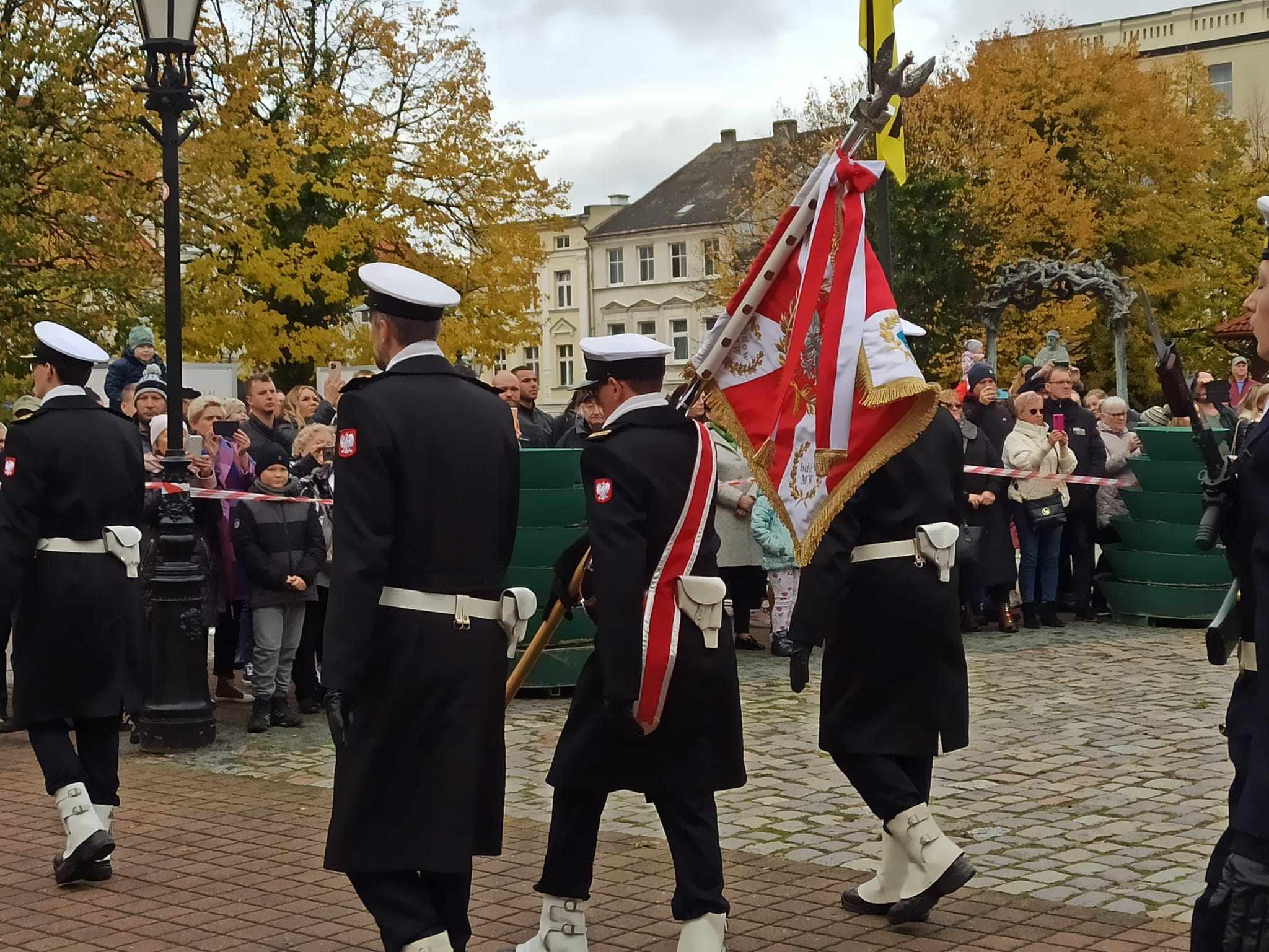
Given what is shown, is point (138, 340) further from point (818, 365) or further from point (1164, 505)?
point (818, 365)

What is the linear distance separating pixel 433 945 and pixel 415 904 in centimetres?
15

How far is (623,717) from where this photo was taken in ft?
18.1

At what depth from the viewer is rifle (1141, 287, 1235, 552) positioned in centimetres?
399

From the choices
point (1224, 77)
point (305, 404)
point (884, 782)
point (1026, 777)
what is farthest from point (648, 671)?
point (1224, 77)

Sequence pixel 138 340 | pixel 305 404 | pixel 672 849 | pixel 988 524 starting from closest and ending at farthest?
pixel 672 849, pixel 305 404, pixel 988 524, pixel 138 340

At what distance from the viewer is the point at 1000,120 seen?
44.1 meters

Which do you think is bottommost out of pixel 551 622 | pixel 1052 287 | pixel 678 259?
pixel 551 622

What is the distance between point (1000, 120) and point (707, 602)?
40719 mm

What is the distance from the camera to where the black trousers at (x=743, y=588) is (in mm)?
13359

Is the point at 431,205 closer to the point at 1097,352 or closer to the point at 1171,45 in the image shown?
the point at 1097,352

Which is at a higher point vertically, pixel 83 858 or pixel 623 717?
pixel 623 717

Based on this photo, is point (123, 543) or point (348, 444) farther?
point (123, 543)

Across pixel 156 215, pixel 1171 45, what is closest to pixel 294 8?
pixel 156 215

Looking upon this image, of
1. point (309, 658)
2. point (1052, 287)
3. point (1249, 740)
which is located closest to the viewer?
point (1249, 740)
